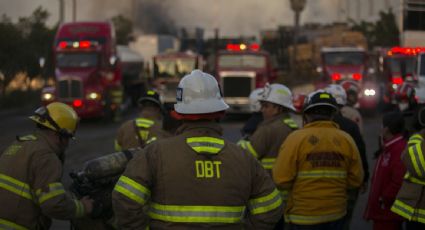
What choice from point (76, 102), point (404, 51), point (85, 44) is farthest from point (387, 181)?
point (404, 51)

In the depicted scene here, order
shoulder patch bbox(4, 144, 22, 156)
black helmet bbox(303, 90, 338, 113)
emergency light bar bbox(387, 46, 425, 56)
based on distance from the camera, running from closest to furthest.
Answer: shoulder patch bbox(4, 144, 22, 156), black helmet bbox(303, 90, 338, 113), emergency light bar bbox(387, 46, 425, 56)

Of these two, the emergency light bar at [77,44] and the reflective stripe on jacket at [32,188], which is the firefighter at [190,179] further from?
the emergency light bar at [77,44]

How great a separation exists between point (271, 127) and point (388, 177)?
0.92 metres

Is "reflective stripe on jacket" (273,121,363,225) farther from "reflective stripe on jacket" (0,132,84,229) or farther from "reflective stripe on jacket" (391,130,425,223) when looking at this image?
"reflective stripe on jacket" (0,132,84,229)

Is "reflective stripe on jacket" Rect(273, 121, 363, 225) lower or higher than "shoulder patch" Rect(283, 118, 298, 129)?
lower

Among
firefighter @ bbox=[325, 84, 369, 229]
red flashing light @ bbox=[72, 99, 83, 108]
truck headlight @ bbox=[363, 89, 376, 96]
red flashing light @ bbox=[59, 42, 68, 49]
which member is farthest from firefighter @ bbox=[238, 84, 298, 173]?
truck headlight @ bbox=[363, 89, 376, 96]

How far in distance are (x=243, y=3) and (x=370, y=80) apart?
136 ft

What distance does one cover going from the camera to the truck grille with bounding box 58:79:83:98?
82.2ft

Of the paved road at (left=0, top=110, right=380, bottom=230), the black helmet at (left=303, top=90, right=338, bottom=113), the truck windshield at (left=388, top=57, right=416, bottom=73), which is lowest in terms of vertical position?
the paved road at (left=0, top=110, right=380, bottom=230)

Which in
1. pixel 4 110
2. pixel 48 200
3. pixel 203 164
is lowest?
pixel 4 110

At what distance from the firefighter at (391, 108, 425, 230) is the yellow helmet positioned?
210 cm

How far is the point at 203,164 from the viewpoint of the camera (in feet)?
12.2

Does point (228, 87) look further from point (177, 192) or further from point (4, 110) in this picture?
point (177, 192)

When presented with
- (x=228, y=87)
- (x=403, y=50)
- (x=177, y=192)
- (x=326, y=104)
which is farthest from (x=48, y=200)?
(x=403, y=50)
